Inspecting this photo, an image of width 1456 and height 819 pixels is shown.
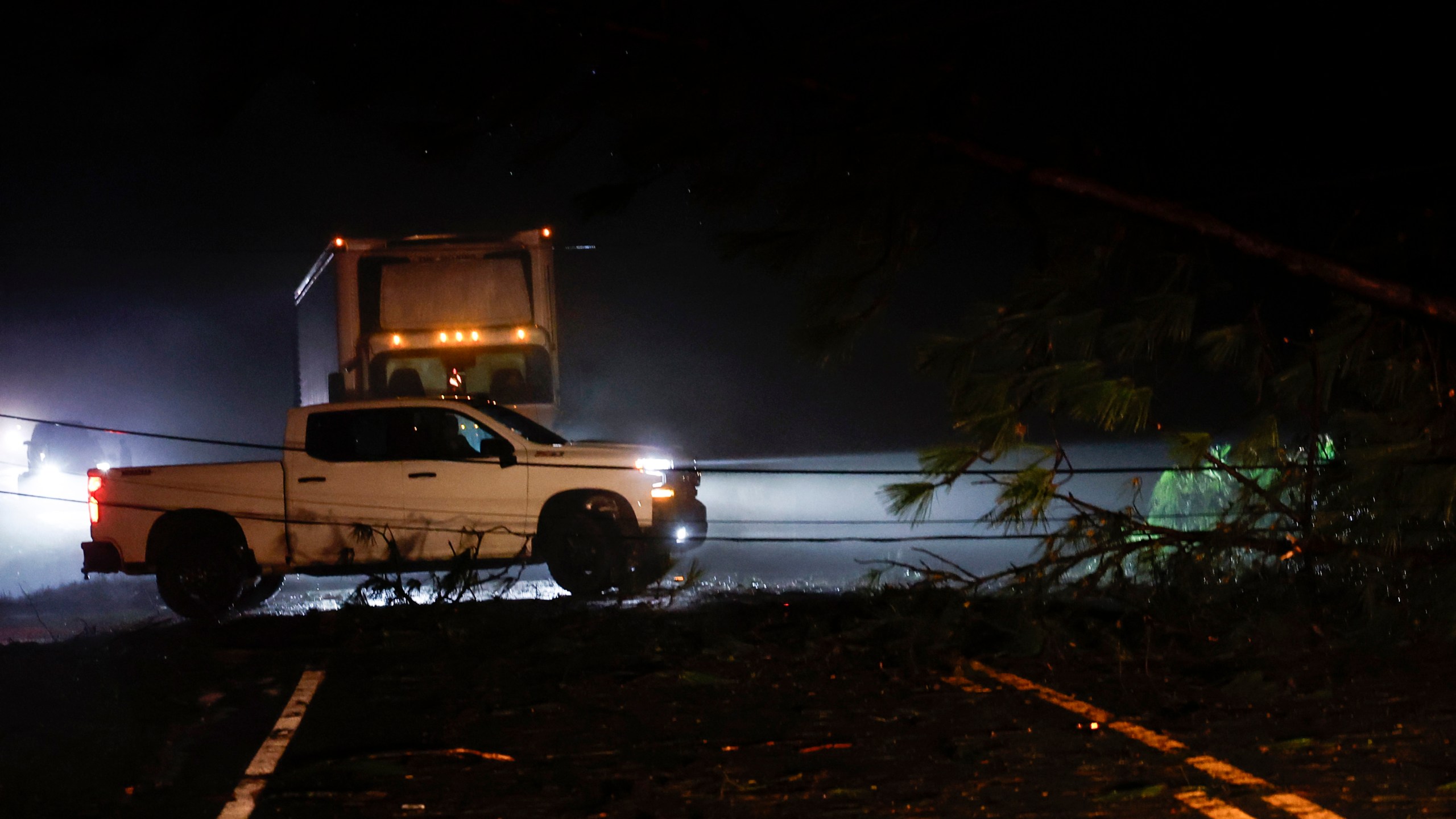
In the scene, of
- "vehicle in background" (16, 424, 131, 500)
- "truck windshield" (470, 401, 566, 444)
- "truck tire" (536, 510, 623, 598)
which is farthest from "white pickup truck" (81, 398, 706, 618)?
"vehicle in background" (16, 424, 131, 500)

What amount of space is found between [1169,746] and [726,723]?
199 centimetres

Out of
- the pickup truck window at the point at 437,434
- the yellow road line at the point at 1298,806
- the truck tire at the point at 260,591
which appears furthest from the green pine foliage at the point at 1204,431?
the truck tire at the point at 260,591

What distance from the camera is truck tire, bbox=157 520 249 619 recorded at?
1128 cm

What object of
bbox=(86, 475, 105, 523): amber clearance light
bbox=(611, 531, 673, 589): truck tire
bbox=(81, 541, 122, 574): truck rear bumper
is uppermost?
bbox=(86, 475, 105, 523): amber clearance light

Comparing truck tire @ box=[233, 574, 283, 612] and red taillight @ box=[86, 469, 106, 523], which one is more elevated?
red taillight @ box=[86, 469, 106, 523]

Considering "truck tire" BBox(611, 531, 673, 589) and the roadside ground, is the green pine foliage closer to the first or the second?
the roadside ground

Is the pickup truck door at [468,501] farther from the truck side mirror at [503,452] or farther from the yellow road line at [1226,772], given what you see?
the yellow road line at [1226,772]

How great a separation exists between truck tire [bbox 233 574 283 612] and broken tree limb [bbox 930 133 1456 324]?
9.62 m

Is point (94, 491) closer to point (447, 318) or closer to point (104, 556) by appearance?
point (104, 556)

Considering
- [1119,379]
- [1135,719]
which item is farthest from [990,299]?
[1135,719]

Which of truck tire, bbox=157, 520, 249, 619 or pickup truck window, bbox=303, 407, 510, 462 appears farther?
pickup truck window, bbox=303, 407, 510, 462

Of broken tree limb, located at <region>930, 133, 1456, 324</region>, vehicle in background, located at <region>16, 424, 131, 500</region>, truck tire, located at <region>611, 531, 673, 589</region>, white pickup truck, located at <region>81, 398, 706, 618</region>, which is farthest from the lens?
vehicle in background, located at <region>16, 424, 131, 500</region>

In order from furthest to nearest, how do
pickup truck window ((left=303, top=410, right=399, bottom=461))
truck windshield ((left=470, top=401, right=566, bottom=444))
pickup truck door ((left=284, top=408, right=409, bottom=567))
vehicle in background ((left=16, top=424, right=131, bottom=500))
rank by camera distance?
1. vehicle in background ((left=16, top=424, right=131, bottom=500))
2. truck windshield ((left=470, top=401, right=566, bottom=444))
3. pickup truck window ((left=303, top=410, right=399, bottom=461))
4. pickup truck door ((left=284, top=408, right=409, bottom=567))

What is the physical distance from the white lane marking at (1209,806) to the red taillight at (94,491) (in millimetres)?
9928
